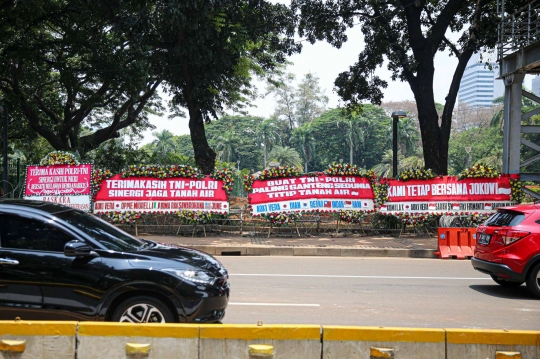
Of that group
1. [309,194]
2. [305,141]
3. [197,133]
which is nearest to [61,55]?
[197,133]

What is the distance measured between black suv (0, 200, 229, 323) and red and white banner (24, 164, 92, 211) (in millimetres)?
10294

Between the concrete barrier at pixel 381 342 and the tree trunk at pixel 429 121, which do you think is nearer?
the concrete barrier at pixel 381 342

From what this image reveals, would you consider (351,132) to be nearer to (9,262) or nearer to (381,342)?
(9,262)

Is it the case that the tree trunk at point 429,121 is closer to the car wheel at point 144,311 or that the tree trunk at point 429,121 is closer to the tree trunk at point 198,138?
the tree trunk at point 198,138

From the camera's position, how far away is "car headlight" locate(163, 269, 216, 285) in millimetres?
5254

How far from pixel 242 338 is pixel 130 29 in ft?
47.9

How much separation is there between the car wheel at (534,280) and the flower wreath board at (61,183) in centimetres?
1213

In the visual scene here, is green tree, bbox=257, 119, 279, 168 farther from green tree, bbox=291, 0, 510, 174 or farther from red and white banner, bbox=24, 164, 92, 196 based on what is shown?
red and white banner, bbox=24, 164, 92, 196

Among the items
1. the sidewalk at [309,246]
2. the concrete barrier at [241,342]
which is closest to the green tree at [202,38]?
the sidewalk at [309,246]

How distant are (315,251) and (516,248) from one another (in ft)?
20.2

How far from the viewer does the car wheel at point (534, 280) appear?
26.6ft

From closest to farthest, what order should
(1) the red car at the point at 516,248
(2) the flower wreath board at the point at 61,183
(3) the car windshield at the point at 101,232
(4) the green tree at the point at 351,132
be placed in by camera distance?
(3) the car windshield at the point at 101,232 → (1) the red car at the point at 516,248 → (2) the flower wreath board at the point at 61,183 → (4) the green tree at the point at 351,132

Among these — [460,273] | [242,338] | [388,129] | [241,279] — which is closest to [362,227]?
[460,273]

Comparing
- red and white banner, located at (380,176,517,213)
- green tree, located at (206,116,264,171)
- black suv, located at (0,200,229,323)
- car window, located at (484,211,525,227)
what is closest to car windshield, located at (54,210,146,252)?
black suv, located at (0,200,229,323)
